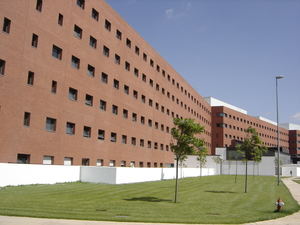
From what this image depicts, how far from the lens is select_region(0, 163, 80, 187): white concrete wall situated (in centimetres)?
2131

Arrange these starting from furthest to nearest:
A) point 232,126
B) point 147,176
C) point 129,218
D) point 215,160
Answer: point 232,126
point 215,160
point 147,176
point 129,218

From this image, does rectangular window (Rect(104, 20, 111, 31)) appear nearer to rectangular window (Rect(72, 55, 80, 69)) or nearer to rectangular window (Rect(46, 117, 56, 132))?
rectangular window (Rect(72, 55, 80, 69))

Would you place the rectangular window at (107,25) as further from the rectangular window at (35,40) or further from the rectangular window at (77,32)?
the rectangular window at (35,40)

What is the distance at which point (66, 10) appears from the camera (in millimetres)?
30359

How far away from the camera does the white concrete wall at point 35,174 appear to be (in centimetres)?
2131

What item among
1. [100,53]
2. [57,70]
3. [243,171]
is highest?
[100,53]

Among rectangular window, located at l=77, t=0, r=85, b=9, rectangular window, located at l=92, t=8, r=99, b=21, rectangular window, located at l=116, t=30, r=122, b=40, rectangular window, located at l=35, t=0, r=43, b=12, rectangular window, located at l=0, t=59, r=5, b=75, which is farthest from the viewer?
rectangular window, located at l=116, t=30, r=122, b=40

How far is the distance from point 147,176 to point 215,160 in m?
33.7

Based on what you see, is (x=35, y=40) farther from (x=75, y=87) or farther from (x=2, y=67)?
(x=75, y=87)

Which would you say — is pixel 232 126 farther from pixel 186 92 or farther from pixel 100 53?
pixel 100 53

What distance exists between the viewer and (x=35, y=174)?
23.7m

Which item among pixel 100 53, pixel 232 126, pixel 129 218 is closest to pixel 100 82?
pixel 100 53

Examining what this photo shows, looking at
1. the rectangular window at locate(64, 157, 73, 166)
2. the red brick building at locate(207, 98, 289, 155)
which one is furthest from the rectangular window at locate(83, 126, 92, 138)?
the red brick building at locate(207, 98, 289, 155)

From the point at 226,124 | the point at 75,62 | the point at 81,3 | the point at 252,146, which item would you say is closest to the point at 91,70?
the point at 75,62
